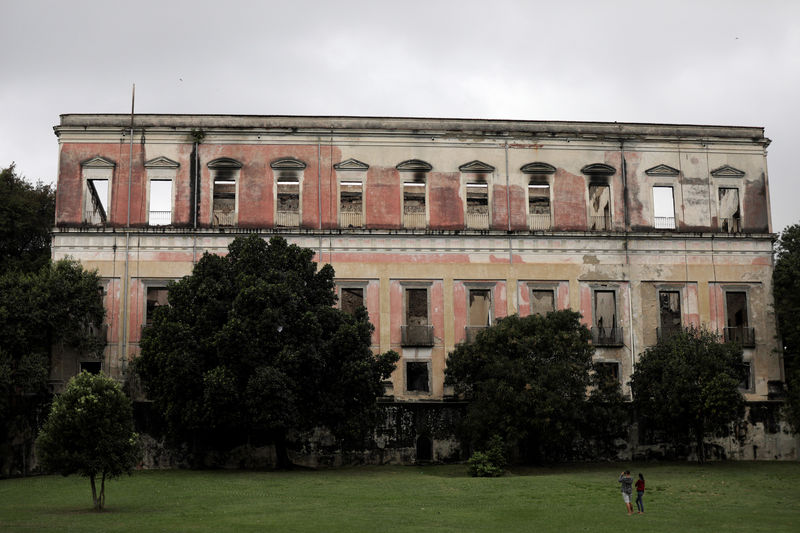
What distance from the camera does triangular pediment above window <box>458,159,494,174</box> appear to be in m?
44.5

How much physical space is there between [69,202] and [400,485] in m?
20.6

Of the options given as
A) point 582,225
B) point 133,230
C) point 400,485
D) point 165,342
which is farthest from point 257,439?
point 582,225

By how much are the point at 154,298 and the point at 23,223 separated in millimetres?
7607

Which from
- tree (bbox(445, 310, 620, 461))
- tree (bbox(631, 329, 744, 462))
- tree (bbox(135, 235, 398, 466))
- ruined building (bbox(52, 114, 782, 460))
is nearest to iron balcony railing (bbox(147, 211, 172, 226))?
ruined building (bbox(52, 114, 782, 460))

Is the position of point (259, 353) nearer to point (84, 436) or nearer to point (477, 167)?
point (84, 436)

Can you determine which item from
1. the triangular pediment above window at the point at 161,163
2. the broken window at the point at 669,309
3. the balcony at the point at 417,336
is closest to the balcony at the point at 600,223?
the broken window at the point at 669,309

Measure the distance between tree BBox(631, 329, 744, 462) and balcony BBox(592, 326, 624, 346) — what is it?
2788 mm

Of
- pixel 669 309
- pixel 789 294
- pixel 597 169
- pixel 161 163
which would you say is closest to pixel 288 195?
pixel 161 163

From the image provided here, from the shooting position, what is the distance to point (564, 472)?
36906 millimetres

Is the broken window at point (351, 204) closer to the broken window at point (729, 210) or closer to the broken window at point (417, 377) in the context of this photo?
the broken window at point (417, 377)

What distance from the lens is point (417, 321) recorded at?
43250 millimetres

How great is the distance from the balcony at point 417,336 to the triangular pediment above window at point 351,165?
24.1 feet

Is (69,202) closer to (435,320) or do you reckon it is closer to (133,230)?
(133,230)

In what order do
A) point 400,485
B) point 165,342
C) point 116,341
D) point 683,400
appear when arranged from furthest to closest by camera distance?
1. point 116,341
2. point 683,400
3. point 165,342
4. point 400,485
